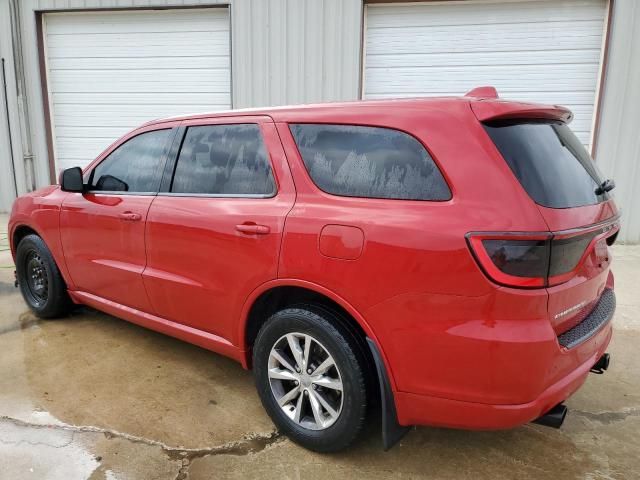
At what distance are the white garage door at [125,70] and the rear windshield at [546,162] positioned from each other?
685 cm

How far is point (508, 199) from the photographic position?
181cm

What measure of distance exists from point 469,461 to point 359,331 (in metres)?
0.88

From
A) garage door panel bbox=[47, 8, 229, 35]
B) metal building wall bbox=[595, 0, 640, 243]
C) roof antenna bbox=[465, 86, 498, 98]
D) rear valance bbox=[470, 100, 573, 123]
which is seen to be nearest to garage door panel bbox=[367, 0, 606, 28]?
metal building wall bbox=[595, 0, 640, 243]

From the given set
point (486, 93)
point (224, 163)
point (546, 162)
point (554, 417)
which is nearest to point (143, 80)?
point (224, 163)

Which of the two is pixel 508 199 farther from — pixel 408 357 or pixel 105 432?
pixel 105 432

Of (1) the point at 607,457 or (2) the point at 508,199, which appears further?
(1) the point at 607,457

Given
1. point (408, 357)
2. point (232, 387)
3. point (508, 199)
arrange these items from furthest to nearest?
point (232, 387), point (408, 357), point (508, 199)

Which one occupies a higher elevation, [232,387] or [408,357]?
[408,357]

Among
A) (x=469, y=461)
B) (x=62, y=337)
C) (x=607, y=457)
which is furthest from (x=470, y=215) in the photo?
(x=62, y=337)

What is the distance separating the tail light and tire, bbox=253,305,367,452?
73cm

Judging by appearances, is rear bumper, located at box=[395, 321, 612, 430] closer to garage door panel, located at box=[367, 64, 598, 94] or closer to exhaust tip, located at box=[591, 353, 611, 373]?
exhaust tip, located at box=[591, 353, 611, 373]

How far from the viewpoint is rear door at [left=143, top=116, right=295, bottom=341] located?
2457 mm

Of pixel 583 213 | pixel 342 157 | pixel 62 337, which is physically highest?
pixel 342 157

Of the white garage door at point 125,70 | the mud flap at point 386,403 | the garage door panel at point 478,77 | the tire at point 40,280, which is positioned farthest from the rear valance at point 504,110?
the white garage door at point 125,70
